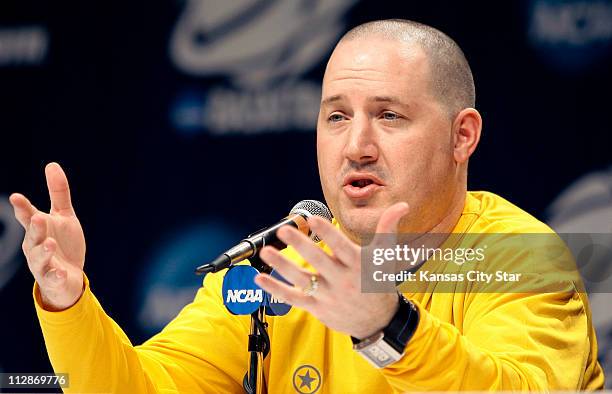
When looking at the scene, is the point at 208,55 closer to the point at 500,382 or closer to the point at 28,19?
the point at 28,19

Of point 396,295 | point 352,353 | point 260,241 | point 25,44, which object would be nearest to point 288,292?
point 396,295

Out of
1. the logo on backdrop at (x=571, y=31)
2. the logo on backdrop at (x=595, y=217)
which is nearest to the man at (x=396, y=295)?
the logo on backdrop at (x=595, y=217)

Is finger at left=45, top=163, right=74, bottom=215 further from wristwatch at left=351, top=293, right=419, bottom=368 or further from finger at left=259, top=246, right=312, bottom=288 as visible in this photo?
wristwatch at left=351, top=293, right=419, bottom=368

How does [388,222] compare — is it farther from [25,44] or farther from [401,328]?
[25,44]

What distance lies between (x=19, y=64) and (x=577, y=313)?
2647 millimetres

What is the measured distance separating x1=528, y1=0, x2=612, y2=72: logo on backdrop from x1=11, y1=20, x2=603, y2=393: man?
2.83ft

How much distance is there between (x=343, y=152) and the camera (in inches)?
102

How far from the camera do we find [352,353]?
2559mm

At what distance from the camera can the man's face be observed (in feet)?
8.43

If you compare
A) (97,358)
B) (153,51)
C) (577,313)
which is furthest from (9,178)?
(577,313)

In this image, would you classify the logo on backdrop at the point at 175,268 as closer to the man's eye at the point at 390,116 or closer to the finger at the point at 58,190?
the man's eye at the point at 390,116

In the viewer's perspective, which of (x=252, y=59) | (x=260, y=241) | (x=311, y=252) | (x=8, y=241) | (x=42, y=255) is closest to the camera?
(x=311, y=252)

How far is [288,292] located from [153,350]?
95cm

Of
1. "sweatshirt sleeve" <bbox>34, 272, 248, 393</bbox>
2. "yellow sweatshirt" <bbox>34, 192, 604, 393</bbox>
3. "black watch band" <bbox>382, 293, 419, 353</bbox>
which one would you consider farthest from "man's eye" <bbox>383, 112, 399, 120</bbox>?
"black watch band" <bbox>382, 293, 419, 353</bbox>
